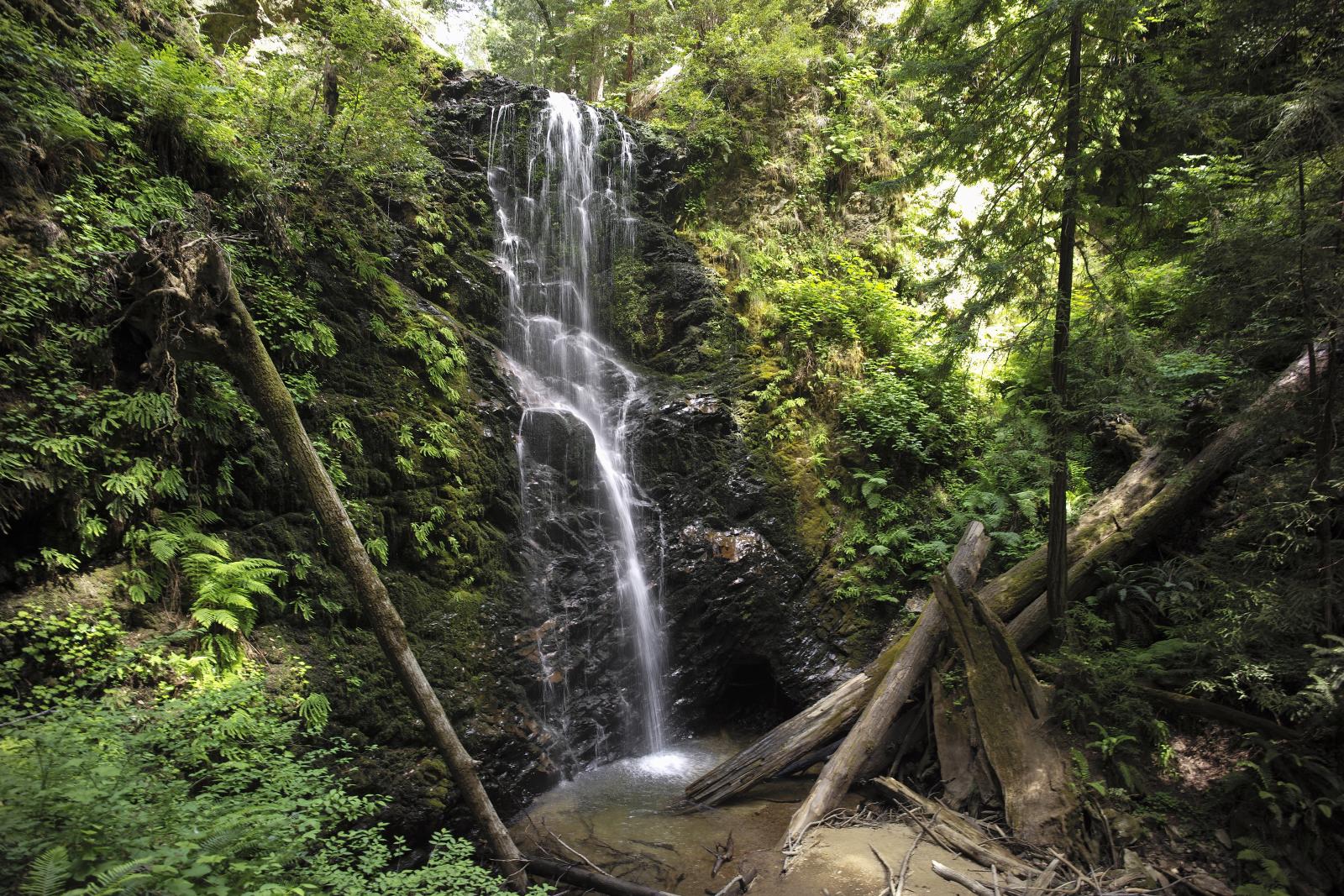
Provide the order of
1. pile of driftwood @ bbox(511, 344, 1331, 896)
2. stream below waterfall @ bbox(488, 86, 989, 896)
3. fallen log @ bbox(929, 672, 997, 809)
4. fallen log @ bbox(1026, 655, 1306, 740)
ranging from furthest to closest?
fallen log @ bbox(929, 672, 997, 809), stream below waterfall @ bbox(488, 86, 989, 896), pile of driftwood @ bbox(511, 344, 1331, 896), fallen log @ bbox(1026, 655, 1306, 740)

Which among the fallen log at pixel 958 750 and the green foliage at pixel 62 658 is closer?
the green foliage at pixel 62 658

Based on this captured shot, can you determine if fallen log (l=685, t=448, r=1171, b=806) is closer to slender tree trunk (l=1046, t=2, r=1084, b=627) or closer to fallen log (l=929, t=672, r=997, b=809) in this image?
fallen log (l=929, t=672, r=997, b=809)

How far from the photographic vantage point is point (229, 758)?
4102 mm

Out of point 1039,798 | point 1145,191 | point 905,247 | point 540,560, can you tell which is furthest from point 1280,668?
point 905,247

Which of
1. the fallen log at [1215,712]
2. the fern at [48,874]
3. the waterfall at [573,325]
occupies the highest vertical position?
the waterfall at [573,325]

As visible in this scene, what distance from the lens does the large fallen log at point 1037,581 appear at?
23.3 ft

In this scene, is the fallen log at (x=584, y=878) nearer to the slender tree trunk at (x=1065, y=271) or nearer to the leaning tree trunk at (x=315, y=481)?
the leaning tree trunk at (x=315, y=481)

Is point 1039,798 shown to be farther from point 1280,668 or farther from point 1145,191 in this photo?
point 1145,191

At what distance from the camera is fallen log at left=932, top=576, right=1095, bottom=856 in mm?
5391

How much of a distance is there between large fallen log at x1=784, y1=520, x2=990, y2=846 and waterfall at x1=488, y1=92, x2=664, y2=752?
280 centimetres

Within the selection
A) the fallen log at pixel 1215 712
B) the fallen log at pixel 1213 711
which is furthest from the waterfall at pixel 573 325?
the fallen log at pixel 1215 712

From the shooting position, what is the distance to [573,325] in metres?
11.6

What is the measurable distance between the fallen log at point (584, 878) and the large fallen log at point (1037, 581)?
1.73 metres

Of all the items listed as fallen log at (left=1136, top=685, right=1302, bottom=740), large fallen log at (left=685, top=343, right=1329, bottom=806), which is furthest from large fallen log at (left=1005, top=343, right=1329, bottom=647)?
fallen log at (left=1136, top=685, right=1302, bottom=740)
